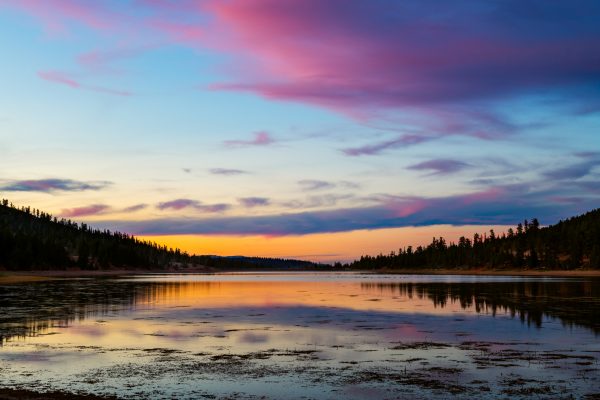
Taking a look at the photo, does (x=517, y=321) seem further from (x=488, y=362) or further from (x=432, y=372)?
(x=432, y=372)

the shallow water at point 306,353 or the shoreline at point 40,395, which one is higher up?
the shoreline at point 40,395

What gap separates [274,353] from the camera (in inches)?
1057

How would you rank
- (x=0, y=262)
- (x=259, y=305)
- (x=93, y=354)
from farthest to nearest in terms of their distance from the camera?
(x=0, y=262) < (x=259, y=305) < (x=93, y=354)

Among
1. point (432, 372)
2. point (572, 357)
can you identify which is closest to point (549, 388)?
point (432, 372)

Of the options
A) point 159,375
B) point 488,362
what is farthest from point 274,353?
point 488,362

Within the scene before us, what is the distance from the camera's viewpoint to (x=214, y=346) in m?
29.0

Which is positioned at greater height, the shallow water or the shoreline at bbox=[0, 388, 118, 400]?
the shoreline at bbox=[0, 388, 118, 400]


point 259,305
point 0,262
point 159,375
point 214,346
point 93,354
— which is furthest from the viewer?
point 0,262

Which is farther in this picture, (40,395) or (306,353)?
(306,353)

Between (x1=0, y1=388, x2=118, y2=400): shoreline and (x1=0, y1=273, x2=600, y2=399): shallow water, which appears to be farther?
(x1=0, y1=273, x2=600, y2=399): shallow water

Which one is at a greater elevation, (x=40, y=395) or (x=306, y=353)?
(x=40, y=395)

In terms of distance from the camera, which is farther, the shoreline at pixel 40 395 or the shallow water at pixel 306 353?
the shallow water at pixel 306 353

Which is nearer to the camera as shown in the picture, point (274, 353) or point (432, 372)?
point (432, 372)

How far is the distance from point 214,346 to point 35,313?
2211 centimetres
